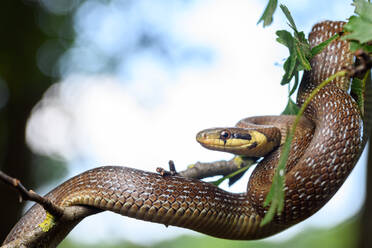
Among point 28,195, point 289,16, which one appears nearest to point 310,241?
point 289,16

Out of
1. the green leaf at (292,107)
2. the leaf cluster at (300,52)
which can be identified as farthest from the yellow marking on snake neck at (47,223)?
the green leaf at (292,107)

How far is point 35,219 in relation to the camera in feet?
9.38

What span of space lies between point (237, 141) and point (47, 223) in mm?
1570

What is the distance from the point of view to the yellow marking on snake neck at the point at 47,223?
233 cm

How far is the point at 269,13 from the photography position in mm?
1852

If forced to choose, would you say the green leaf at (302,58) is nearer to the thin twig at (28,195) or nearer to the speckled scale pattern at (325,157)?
the speckled scale pattern at (325,157)

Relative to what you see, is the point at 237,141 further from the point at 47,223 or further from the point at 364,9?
the point at 364,9

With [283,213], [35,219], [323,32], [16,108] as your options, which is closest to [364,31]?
[283,213]

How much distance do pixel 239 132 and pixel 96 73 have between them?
11765 millimetres

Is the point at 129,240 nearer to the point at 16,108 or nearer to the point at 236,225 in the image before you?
the point at 16,108

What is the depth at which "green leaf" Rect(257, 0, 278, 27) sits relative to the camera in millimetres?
1818

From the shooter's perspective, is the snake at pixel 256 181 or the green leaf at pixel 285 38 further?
the snake at pixel 256 181

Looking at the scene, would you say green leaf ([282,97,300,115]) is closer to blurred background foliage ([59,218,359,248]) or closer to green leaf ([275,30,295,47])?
green leaf ([275,30,295,47])

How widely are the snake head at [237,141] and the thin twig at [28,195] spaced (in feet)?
4.56
